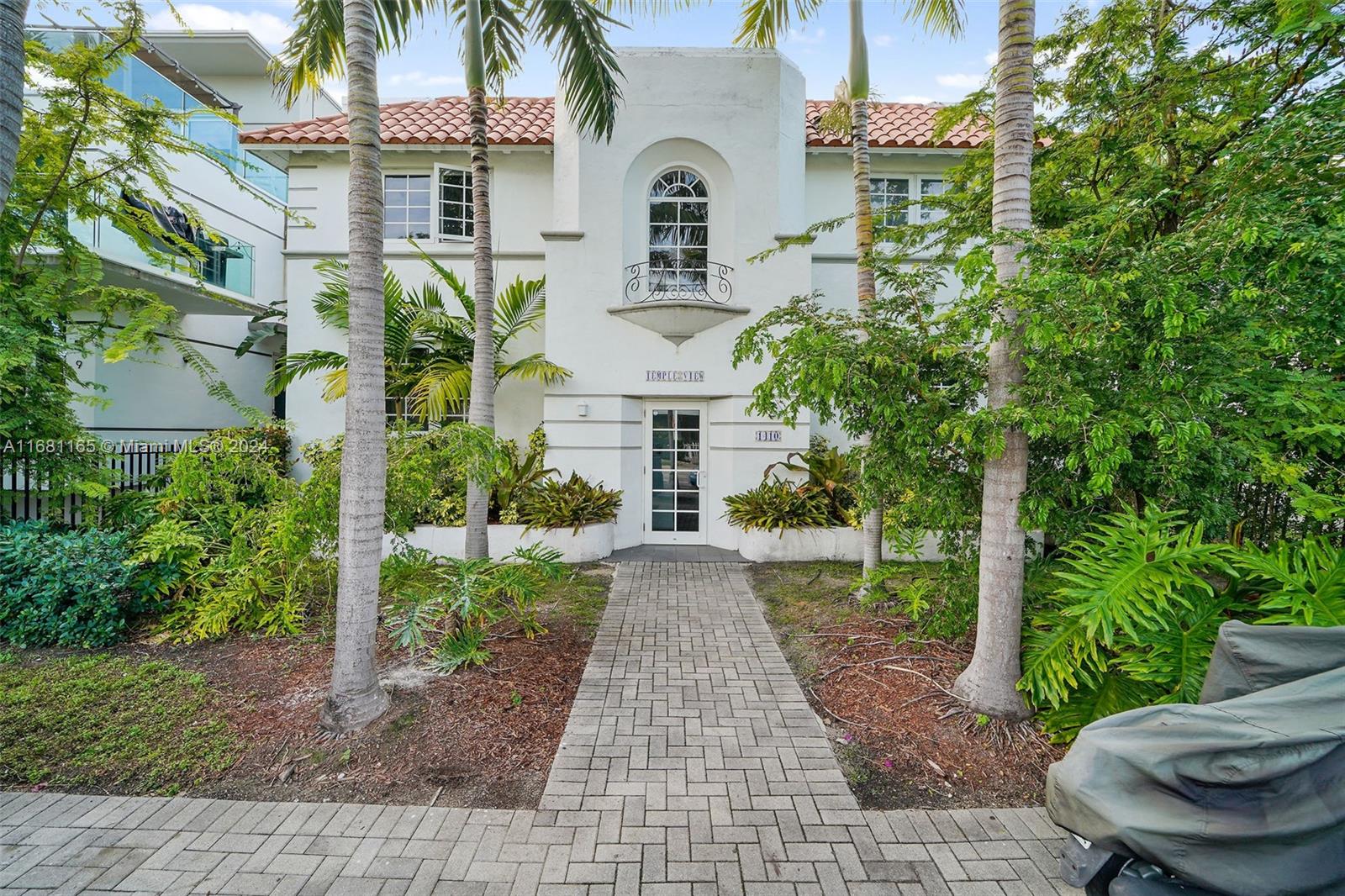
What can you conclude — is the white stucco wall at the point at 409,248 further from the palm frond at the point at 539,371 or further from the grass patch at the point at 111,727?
the grass patch at the point at 111,727

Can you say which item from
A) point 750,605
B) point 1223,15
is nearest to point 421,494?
point 750,605

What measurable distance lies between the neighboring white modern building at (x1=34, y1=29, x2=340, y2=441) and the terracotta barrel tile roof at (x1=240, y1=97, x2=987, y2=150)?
0.72 metres

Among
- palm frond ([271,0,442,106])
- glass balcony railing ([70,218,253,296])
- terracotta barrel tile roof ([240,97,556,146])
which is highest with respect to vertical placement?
terracotta barrel tile roof ([240,97,556,146])

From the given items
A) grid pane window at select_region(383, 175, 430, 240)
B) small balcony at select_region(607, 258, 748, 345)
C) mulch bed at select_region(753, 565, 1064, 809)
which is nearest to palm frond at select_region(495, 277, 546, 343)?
small balcony at select_region(607, 258, 748, 345)

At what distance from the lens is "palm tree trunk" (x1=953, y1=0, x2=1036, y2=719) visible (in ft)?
12.6

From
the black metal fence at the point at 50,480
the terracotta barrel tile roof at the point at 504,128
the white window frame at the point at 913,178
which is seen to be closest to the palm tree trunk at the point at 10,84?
the black metal fence at the point at 50,480

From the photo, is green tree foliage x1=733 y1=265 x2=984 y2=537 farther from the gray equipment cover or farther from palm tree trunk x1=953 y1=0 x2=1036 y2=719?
the gray equipment cover

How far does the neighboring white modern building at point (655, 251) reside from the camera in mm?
9672

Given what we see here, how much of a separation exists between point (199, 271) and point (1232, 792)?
1348cm

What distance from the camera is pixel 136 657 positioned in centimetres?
508

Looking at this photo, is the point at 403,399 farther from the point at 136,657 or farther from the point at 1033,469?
the point at 1033,469

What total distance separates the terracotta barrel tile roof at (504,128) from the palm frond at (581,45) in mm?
3654

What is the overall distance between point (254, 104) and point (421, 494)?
19582mm

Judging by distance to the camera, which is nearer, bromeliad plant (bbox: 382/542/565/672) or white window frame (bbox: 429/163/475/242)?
bromeliad plant (bbox: 382/542/565/672)
